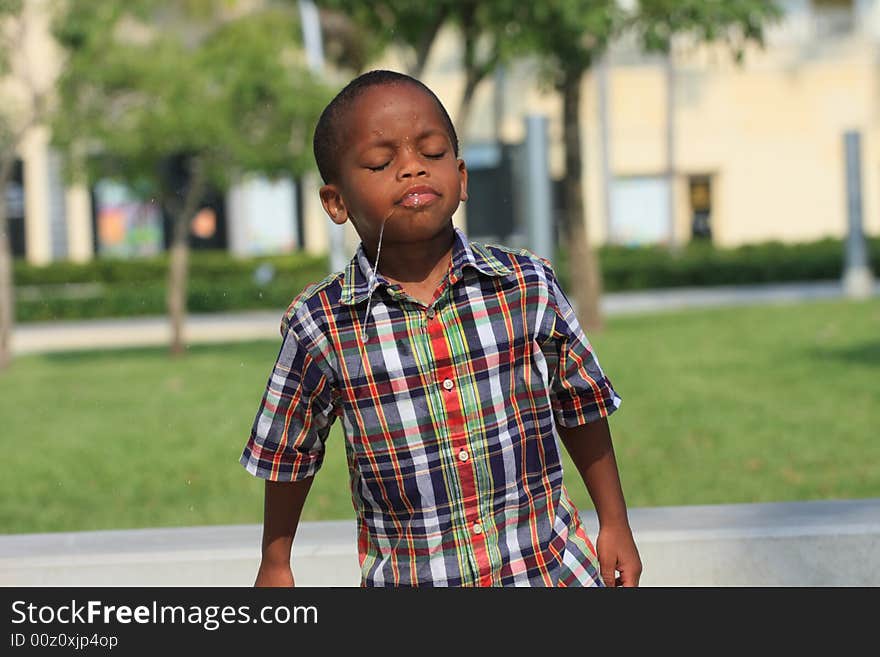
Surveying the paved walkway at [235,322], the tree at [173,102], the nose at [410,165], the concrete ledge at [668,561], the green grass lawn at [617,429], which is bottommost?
the paved walkway at [235,322]

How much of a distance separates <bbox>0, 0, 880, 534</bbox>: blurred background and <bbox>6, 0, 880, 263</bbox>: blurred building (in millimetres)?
56

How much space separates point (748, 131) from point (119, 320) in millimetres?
14469

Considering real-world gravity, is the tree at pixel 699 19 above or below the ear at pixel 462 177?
above

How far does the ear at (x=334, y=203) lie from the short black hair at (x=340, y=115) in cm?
2

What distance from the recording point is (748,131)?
31297 millimetres

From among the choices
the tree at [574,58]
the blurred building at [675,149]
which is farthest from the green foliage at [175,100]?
the blurred building at [675,149]

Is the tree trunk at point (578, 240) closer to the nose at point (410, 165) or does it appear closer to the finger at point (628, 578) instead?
the finger at point (628, 578)

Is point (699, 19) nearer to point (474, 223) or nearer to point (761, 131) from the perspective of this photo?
point (474, 223)

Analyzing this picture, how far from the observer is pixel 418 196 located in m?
2.31

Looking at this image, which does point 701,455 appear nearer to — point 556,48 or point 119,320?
point 556,48

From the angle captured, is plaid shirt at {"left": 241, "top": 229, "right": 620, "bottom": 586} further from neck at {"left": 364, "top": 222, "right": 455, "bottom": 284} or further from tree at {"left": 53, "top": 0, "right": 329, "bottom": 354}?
tree at {"left": 53, "top": 0, "right": 329, "bottom": 354}

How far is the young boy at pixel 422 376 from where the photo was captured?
92.3 inches

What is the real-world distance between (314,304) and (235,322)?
19.4 meters
